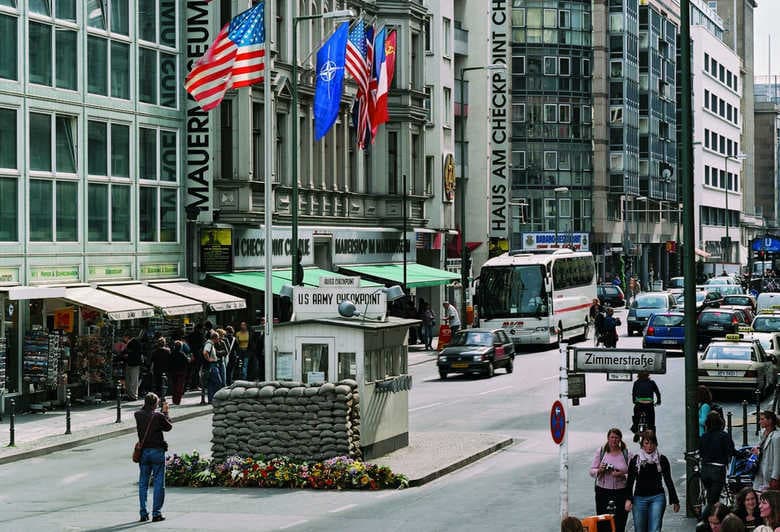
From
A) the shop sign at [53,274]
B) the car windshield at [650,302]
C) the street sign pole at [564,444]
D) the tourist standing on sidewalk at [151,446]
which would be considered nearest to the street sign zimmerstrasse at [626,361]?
the street sign pole at [564,444]

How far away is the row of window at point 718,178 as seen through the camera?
137 metres

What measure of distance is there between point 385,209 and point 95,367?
80.1 ft

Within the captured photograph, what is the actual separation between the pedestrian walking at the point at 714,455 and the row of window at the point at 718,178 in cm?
11797

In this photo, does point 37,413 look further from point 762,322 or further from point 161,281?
point 762,322

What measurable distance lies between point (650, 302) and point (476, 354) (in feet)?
74.1

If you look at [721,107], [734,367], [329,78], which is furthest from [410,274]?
[721,107]

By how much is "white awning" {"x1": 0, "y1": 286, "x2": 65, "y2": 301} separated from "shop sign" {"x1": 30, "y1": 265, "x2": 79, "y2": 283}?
1.75ft

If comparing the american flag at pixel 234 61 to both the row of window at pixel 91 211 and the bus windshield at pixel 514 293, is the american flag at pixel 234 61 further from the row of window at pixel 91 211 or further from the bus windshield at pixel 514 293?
the bus windshield at pixel 514 293

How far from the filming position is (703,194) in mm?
135625

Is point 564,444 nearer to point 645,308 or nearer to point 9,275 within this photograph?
point 9,275

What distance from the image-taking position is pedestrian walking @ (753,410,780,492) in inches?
704

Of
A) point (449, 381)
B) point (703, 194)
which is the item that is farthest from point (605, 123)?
point (449, 381)

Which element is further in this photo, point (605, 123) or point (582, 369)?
point (605, 123)

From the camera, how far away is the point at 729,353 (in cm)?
3491
